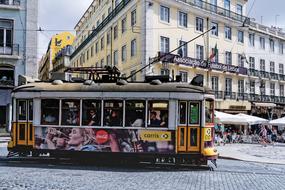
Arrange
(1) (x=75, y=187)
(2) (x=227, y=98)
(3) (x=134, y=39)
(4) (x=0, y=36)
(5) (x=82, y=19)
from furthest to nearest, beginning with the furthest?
(5) (x=82, y=19) → (2) (x=227, y=98) → (3) (x=134, y=39) → (4) (x=0, y=36) → (1) (x=75, y=187)

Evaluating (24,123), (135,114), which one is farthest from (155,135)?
(24,123)

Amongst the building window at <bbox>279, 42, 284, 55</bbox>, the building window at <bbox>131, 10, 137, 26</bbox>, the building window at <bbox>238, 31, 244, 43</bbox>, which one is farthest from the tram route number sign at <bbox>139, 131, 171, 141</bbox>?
the building window at <bbox>279, 42, 284, 55</bbox>

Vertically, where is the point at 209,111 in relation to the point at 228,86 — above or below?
below

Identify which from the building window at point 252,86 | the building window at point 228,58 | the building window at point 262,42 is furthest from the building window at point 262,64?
the building window at point 228,58

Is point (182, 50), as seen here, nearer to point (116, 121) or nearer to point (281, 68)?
point (281, 68)

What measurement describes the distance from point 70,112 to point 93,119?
0.87 m

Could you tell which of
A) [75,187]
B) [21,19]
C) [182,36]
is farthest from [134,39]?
→ [75,187]

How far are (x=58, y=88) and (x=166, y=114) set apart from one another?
12.8 feet

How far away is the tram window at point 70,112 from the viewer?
560 inches

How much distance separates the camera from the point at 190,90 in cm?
1366

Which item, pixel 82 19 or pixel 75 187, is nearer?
pixel 75 187

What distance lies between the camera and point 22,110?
14625mm

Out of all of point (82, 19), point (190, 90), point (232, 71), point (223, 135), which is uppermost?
point (82, 19)

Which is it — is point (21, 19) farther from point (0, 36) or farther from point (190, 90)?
point (190, 90)
